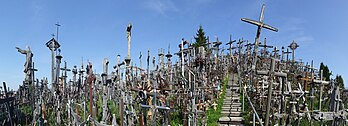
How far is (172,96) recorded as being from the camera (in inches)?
578

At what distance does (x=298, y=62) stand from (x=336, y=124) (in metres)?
20.5

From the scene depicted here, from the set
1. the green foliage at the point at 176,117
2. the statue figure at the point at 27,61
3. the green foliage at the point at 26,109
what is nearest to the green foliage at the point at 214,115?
the green foliage at the point at 176,117

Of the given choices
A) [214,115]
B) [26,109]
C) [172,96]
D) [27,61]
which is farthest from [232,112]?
[26,109]

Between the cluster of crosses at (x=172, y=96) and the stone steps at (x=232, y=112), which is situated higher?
the cluster of crosses at (x=172, y=96)

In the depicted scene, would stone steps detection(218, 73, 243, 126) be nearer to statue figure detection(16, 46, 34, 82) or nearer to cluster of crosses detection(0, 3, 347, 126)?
cluster of crosses detection(0, 3, 347, 126)

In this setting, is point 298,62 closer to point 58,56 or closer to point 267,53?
point 267,53

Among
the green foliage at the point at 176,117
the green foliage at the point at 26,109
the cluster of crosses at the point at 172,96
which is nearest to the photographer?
the cluster of crosses at the point at 172,96

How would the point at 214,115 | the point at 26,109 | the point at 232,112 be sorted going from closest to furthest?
the point at 214,115, the point at 232,112, the point at 26,109

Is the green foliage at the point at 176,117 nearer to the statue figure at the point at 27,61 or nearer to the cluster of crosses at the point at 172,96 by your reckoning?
the cluster of crosses at the point at 172,96

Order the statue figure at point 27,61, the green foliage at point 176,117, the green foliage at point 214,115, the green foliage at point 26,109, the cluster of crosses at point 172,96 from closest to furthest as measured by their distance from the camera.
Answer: the cluster of crosses at point 172,96 → the statue figure at point 27,61 → the green foliage at point 176,117 → the green foliage at point 214,115 → the green foliage at point 26,109

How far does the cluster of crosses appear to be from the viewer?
7.14 meters

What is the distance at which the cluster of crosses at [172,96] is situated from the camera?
7141 mm

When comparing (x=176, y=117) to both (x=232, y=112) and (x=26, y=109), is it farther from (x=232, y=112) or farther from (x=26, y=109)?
(x=26, y=109)

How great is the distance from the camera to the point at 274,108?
464 inches
